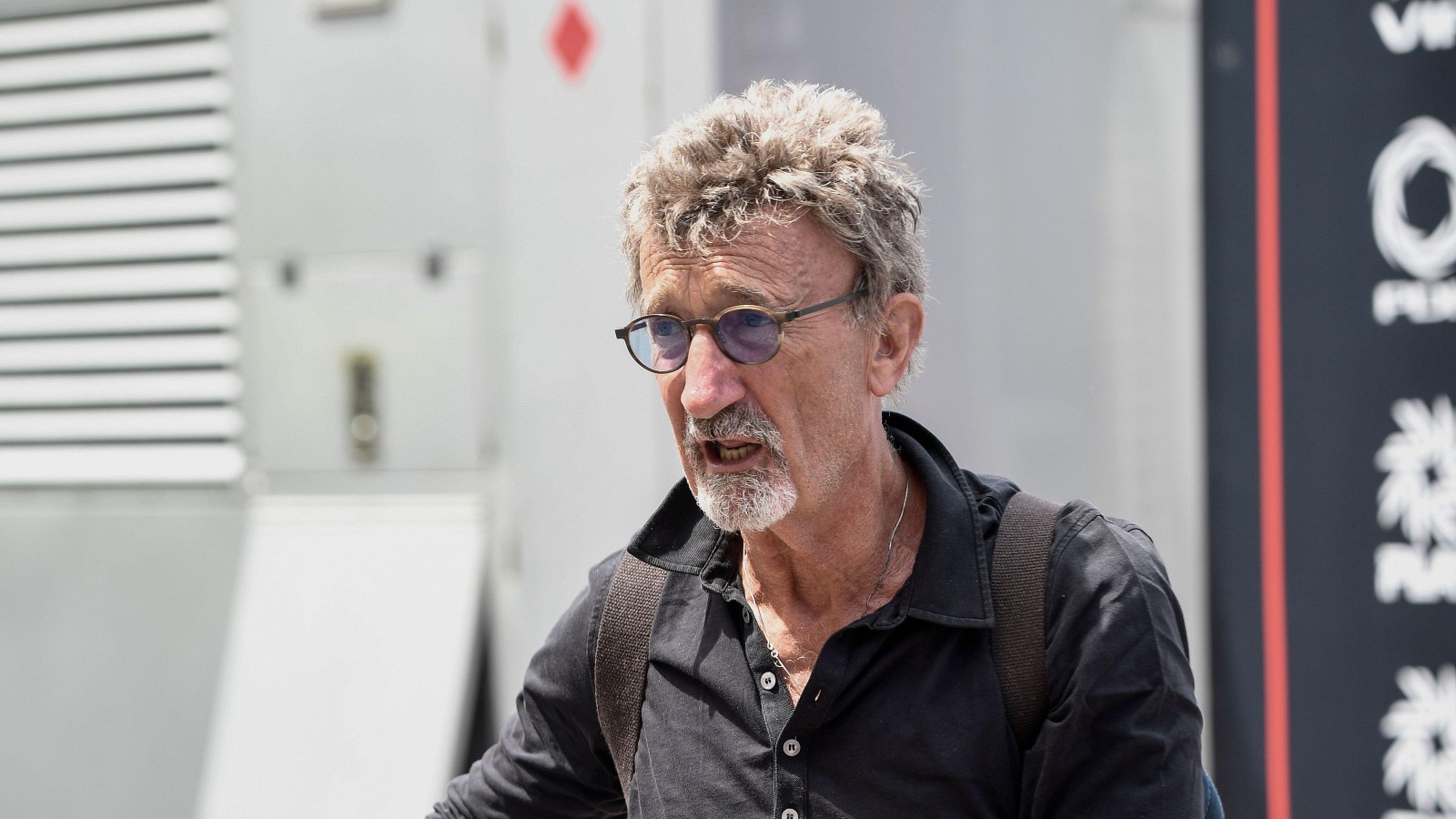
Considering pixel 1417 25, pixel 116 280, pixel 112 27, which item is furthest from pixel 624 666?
pixel 112 27

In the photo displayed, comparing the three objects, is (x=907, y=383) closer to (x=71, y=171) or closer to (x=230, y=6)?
(x=230, y=6)

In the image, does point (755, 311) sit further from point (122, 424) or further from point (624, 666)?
point (122, 424)

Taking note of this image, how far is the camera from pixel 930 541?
160cm

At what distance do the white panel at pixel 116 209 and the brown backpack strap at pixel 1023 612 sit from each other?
2.69 metres

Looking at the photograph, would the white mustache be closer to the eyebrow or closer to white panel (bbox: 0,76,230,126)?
the eyebrow

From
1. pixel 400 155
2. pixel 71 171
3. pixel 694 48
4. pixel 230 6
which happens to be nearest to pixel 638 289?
pixel 694 48

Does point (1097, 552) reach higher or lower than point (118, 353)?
lower

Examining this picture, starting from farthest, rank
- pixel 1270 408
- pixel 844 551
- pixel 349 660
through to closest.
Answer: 1. pixel 349 660
2. pixel 1270 408
3. pixel 844 551

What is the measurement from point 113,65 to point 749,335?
285 cm

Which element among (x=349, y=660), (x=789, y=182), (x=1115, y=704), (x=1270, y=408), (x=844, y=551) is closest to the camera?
(x=1115, y=704)

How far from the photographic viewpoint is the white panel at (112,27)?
3.64 m

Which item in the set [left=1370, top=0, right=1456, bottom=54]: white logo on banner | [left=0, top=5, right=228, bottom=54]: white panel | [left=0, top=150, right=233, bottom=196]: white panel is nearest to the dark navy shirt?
[left=1370, top=0, right=1456, bottom=54]: white logo on banner

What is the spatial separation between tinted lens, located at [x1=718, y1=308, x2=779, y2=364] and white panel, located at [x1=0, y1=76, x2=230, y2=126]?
8.24 ft

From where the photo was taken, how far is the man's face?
159 cm
